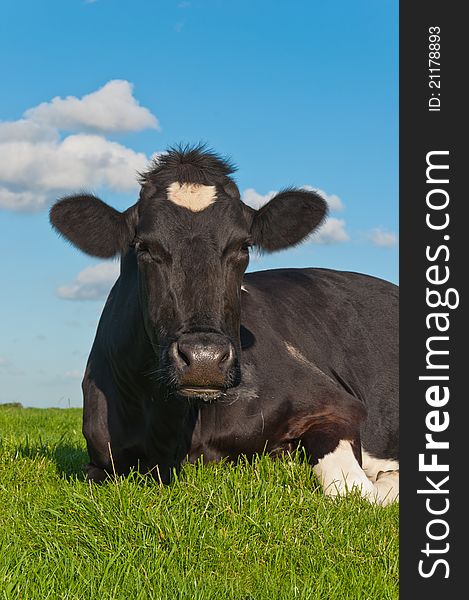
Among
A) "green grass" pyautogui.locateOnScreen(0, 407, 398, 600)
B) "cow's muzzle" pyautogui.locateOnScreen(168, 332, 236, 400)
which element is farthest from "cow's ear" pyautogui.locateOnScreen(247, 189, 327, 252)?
"green grass" pyautogui.locateOnScreen(0, 407, 398, 600)

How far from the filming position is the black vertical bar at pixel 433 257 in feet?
18.9

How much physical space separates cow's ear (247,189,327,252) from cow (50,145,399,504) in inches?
0.4

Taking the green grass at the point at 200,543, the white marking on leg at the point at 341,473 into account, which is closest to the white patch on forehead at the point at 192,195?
the green grass at the point at 200,543

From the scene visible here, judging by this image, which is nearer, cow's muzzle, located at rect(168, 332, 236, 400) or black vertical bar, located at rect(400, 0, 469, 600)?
black vertical bar, located at rect(400, 0, 469, 600)

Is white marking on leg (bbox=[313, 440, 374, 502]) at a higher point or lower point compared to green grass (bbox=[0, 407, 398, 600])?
higher

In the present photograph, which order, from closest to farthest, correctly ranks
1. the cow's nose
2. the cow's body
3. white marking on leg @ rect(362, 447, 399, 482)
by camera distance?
the cow's nose
the cow's body
white marking on leg @ rect(362, 447, 399, 482)

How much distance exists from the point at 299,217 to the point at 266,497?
2.69m

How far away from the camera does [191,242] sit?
6.80 m

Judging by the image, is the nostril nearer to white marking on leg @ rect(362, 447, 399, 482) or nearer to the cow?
the cow

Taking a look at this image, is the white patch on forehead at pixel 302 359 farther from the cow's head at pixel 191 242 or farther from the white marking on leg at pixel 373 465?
the cow's head at pixel 191 242

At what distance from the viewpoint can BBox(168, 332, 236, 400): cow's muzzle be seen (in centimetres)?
614

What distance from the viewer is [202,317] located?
6.48m

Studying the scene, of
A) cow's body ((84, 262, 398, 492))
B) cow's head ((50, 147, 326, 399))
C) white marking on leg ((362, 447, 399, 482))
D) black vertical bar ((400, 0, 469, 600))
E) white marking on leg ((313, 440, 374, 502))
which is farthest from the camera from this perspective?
white marking on leg ((362, 447, 399, 482))

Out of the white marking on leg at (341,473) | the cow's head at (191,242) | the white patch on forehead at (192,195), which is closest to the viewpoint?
the cow's head at (191,242)
